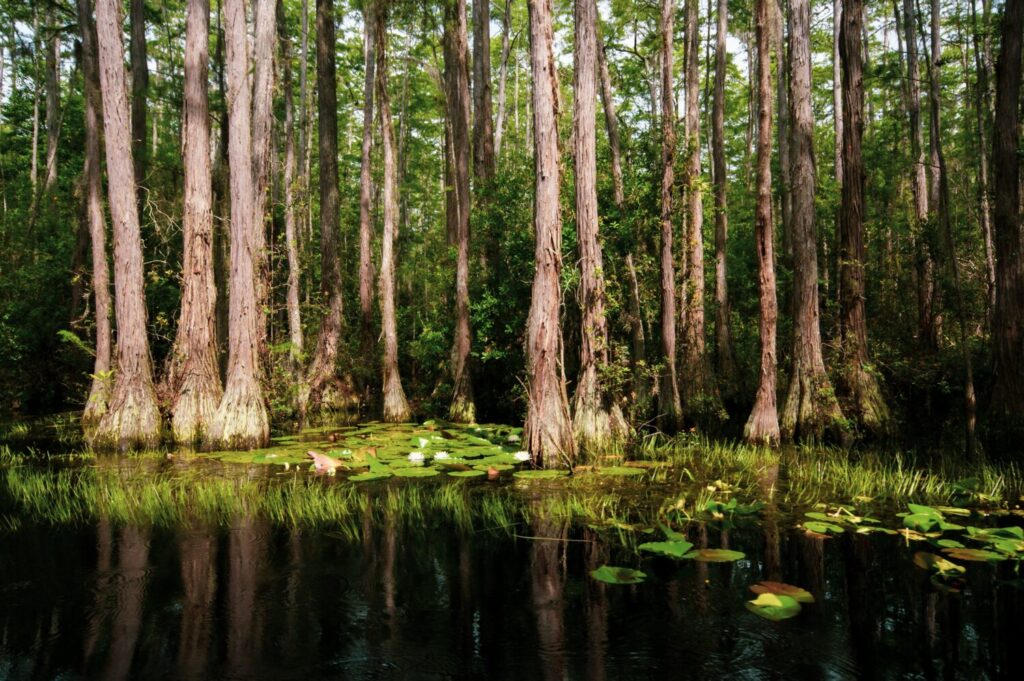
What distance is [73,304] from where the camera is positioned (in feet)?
47.5

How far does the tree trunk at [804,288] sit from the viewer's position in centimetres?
957

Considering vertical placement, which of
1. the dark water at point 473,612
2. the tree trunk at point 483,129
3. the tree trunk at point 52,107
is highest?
the tree trunk at point 52,107

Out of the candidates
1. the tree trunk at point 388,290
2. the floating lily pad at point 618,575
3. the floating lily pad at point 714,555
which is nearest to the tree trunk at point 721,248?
the tree trunk at point 388,290

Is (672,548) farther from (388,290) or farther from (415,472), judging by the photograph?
(388,290)

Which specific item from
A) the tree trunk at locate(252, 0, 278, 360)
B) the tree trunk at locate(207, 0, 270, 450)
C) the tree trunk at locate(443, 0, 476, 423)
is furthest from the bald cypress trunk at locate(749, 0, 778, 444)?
the tree trunk at locate(252, 0, 278, 360)

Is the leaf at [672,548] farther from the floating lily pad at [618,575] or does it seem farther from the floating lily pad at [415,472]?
the floating lily pad at [415,472]

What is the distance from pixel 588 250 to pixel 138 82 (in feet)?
40.8

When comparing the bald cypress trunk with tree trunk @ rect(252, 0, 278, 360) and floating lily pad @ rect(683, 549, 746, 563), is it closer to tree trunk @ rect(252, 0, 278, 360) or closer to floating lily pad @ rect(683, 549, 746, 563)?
floating lily pad @ rect(683, 549, 746, 563)

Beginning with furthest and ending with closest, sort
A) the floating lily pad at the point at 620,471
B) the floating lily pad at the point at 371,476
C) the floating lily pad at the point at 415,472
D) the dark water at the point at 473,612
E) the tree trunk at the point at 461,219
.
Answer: the tree trunk at the point at 461,219
the floating lily pad at the point at 415,472
the floating lily pad at the point at 620,471
the floating lily pad at the point at 371,476
the dark water at the point at 473,612

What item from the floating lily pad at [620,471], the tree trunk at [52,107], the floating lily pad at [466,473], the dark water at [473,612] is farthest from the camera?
the tree trunk at [52,107]

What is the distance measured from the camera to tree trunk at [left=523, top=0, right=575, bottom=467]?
7.48 m

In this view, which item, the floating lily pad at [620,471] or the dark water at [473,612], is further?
the floating lily pad at [620,471]

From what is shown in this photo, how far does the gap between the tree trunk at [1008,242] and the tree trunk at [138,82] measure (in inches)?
658

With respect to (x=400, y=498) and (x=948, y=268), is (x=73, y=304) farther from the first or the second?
(x=948, y=268)
